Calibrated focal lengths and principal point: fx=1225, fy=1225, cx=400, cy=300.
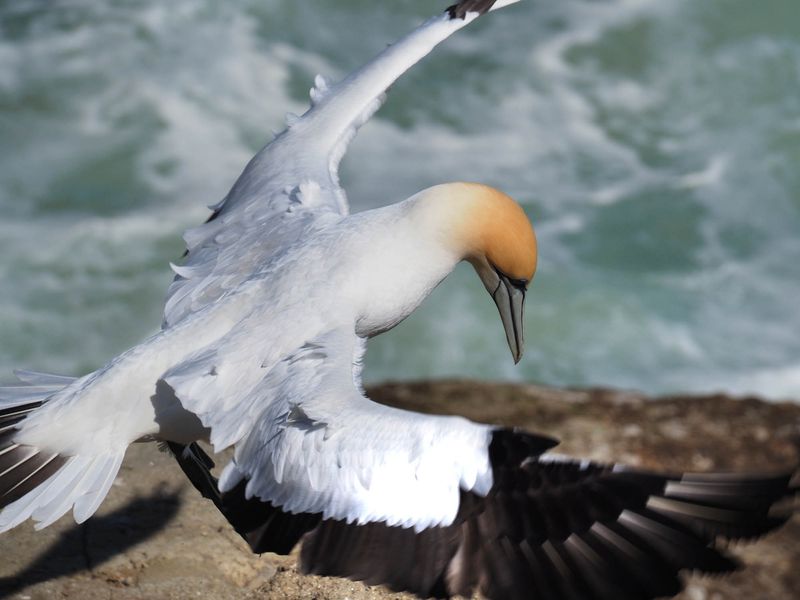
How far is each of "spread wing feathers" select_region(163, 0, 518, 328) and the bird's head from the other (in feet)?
1.99

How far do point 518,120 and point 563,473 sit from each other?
40.4ft

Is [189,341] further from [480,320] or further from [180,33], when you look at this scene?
[180,33]

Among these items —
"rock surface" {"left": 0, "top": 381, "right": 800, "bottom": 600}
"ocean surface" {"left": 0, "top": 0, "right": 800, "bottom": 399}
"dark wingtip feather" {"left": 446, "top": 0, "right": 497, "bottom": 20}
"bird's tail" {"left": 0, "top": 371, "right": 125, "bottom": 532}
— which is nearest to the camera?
"bird's tail" {"left": 0, "top": 371, "right": 125, "bottom": 532}

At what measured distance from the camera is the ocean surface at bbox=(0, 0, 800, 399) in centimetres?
1202

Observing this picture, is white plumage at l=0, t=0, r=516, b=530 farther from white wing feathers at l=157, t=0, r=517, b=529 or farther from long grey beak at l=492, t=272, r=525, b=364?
long grey beak at l=492, t=272, r=525, b=364

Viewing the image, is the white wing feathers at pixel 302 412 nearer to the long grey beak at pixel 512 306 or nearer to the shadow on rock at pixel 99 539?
the long grey beak at pixel 512 306

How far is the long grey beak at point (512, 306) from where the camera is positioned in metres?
4.80

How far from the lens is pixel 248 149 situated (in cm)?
1426

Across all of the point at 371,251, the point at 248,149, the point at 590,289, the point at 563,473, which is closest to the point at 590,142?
the point at 590,289

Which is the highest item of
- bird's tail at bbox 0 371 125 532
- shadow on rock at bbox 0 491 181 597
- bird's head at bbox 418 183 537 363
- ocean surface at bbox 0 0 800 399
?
bird's tail at bbox 0 371 125 532

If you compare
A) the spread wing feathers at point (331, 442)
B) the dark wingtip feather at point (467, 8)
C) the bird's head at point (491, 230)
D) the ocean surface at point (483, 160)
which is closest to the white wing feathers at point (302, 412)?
the spread wing feathers at point (331, 442)

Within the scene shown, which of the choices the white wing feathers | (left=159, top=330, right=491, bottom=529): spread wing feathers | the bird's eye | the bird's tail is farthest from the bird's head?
the bird's tail

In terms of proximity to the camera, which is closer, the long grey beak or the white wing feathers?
the white wing feathers

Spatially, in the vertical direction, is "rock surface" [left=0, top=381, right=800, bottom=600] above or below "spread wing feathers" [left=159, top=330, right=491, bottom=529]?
below
